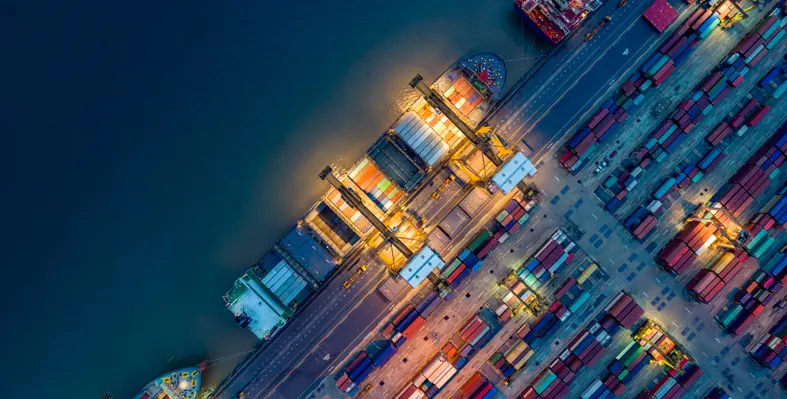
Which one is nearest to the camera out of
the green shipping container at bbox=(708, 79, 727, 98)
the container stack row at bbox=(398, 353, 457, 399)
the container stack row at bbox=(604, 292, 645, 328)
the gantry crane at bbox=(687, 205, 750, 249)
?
the gantry crane at bbox=(687, 205, 750, 249)

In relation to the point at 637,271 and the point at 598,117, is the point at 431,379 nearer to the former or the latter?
the point at 637,271

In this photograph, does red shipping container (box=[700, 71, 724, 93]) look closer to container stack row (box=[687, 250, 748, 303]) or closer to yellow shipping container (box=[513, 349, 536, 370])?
container stack row (box=[687, 250, 748, 303])

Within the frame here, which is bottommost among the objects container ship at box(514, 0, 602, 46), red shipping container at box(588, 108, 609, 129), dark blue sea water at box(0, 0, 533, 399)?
red shipping container at box(588, 108, 609, 129)

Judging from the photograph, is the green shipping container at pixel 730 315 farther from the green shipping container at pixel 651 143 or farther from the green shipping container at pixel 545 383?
the green shipping container at pixel 651 143

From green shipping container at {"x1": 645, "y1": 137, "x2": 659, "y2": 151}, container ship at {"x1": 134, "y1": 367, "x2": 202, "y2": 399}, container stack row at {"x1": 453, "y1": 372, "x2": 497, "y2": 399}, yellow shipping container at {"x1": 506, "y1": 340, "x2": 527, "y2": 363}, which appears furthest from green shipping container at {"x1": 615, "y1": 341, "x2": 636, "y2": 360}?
container ship at {"x1": 134, "y1": 367, "x2": 202, "y2": 399}

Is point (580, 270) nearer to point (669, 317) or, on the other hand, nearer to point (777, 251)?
point (669, 317)

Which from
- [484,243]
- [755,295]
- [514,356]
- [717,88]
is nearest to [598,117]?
[717,88]
